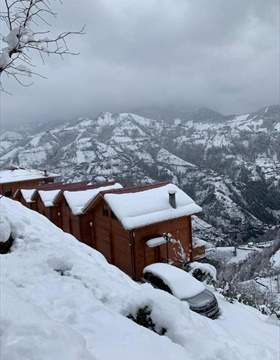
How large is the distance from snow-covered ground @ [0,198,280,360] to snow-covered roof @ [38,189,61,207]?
17.7m

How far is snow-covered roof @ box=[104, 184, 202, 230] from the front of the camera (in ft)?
70.9

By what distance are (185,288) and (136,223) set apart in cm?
714

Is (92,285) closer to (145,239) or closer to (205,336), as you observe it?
(205,336)

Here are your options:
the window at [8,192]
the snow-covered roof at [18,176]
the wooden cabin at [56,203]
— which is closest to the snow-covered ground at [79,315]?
the wooden cabin at [56,203]

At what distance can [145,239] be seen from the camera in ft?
73.8

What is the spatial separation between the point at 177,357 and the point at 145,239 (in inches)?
658

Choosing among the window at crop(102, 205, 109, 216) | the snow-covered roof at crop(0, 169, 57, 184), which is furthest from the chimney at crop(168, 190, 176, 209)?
the snow-covered roof at crop(0, 169, 57, 184)

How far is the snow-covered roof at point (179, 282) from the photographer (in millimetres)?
14367

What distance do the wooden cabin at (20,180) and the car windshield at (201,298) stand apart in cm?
3933

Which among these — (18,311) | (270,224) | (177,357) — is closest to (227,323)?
(177,357)

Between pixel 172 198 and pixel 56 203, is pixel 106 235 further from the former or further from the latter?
pixel 56 203

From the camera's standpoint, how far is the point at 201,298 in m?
14.2

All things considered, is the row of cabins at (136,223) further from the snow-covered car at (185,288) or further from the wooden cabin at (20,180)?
the wooden cabin at (20,180)

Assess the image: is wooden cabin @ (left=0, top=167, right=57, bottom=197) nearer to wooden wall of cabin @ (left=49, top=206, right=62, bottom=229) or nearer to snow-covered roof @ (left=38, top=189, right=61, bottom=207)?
snow-covered roof @ (left=38, top=189, right=61, bottom=207)
